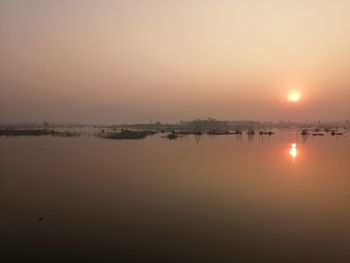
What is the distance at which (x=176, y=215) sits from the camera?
11562 millimetres

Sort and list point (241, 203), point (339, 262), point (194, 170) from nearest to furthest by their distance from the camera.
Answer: point (339, 262) → point (241, 203) → point (194, 170)

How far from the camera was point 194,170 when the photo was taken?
843 inches

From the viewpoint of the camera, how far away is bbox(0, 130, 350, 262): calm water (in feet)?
28.0

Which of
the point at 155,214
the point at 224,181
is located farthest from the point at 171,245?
the point at 224,181

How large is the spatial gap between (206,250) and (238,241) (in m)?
1.03

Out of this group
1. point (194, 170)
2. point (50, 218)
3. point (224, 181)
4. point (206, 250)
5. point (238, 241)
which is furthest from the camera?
point (194, 170)

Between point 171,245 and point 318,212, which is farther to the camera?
point 318,212

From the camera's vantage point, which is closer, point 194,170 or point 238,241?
point 238,241

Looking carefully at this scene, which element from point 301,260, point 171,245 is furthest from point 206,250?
point 301,260

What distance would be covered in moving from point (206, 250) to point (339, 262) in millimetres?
2800

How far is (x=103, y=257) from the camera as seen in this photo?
8.19 meters

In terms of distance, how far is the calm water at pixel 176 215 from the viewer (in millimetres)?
8531

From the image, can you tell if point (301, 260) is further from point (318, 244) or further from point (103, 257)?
point (103, 257)

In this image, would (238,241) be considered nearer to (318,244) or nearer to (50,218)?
(318,244)
